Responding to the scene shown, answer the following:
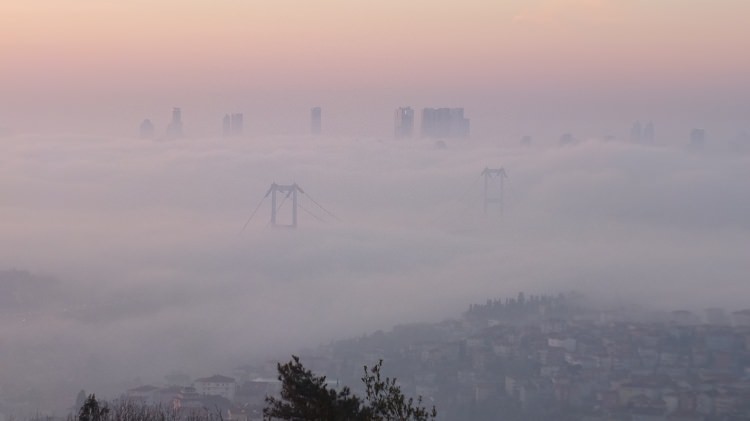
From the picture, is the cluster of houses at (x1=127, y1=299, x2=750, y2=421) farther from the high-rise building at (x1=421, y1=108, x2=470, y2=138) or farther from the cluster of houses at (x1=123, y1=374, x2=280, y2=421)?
the high-rise building at (x1=421, y1=108, x2=470, y2=138)

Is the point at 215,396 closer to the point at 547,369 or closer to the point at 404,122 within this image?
the point at 547,369

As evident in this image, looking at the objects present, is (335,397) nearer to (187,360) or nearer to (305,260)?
(187,360)

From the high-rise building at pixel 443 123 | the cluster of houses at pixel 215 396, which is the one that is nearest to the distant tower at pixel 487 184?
the high-rise building at pixel 443 123

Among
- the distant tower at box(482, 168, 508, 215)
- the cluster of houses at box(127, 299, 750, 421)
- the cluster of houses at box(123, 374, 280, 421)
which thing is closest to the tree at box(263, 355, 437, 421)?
the cluster of houses at box(127, 299, 750, 421)

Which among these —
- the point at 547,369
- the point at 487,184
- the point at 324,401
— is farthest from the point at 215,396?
the point at 487,184

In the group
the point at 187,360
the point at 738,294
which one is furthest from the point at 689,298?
the point at 187,360

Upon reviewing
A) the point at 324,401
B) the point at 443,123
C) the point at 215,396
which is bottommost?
the point at 215,396
